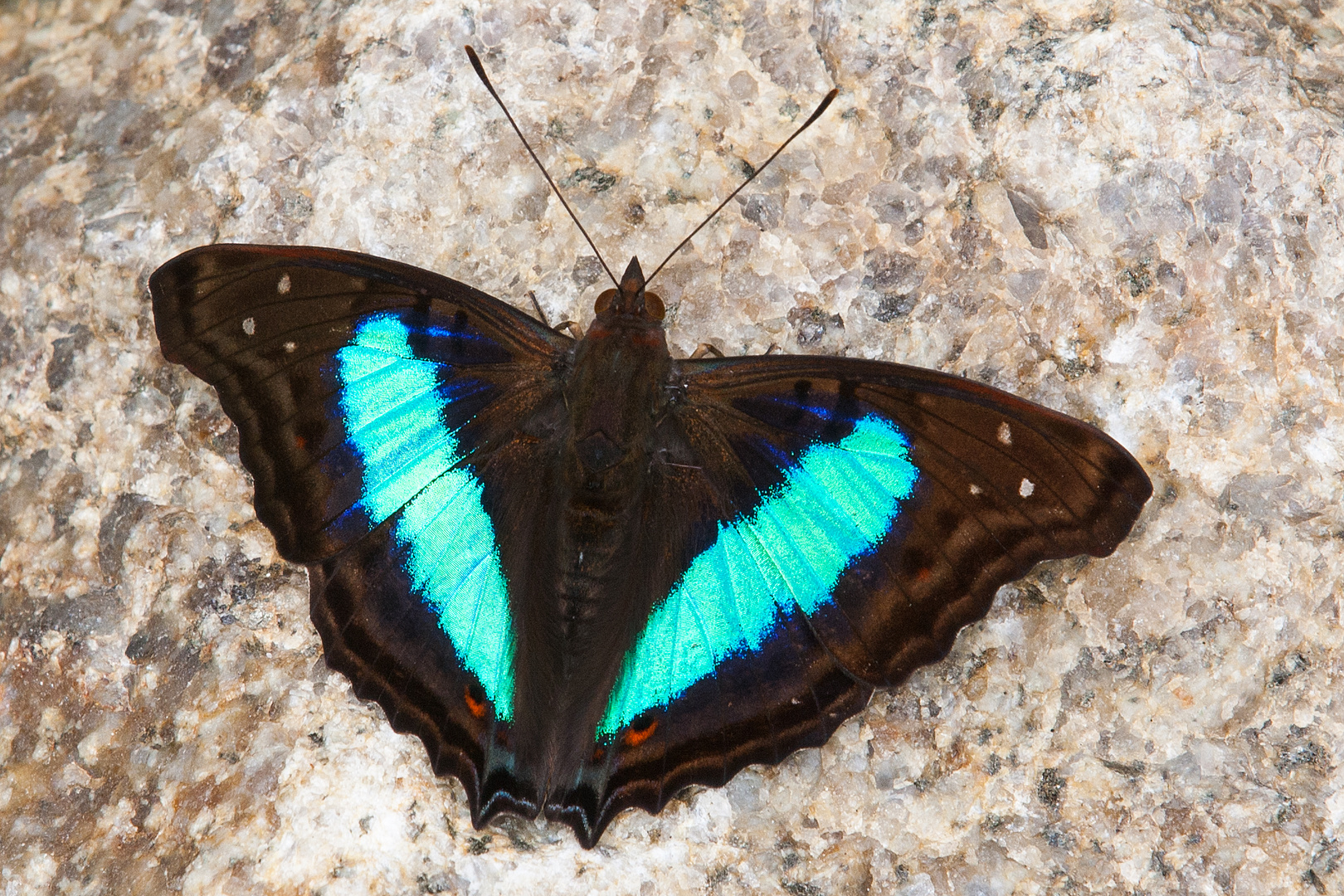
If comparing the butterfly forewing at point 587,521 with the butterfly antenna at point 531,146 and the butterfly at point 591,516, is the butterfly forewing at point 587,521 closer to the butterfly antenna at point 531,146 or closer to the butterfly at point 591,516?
the butterfly at point 591,516

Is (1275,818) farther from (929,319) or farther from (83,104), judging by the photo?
(83,104)

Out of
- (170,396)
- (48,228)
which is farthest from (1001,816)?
(48,228)

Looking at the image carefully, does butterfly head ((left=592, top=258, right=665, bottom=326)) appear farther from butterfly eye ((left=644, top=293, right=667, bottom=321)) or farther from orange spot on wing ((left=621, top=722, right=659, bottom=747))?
orange spot on wing ((left=621, top=722, right=659, bottom=747))

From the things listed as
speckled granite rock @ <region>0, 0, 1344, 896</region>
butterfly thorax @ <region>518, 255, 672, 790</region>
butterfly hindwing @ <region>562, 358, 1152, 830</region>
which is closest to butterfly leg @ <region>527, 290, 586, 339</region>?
speckled granite rock @ <region>0, 0, 1344, 896</region>

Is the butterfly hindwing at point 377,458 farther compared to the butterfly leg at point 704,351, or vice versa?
the butterfly leg at point 704,351

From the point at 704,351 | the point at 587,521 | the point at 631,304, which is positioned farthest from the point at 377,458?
the point at 704,351

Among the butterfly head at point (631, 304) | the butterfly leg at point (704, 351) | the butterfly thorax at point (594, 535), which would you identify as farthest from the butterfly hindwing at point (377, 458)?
the butterfly leg at point (704, 351)
